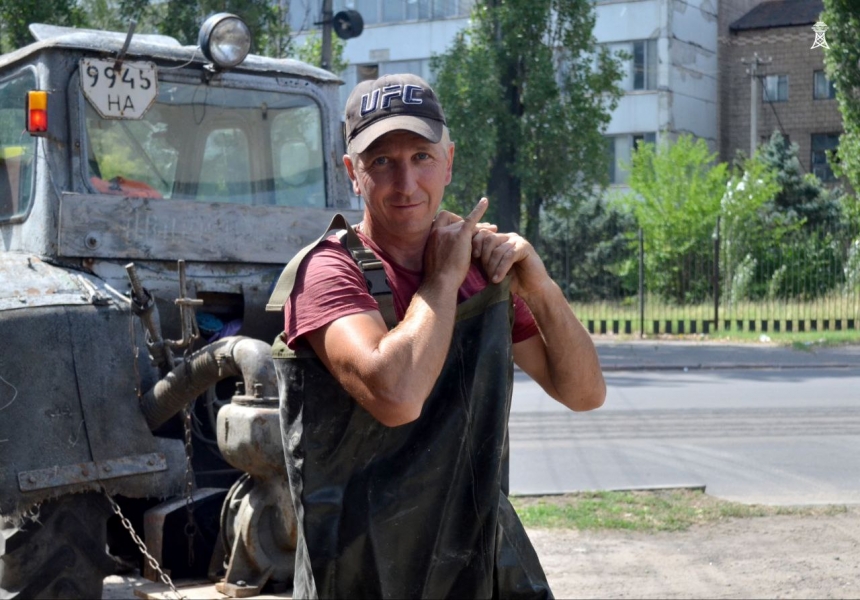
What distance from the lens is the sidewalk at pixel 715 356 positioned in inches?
257

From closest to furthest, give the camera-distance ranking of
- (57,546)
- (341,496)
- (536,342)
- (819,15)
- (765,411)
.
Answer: (341,496), (536,342), (819,15), (57,546), (765,411)

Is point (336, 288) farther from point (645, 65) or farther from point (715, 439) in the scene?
point (645, 65)

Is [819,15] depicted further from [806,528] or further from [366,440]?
[806,528]

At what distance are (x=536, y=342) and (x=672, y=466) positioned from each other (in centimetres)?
629

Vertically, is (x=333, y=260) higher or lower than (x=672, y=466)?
higher

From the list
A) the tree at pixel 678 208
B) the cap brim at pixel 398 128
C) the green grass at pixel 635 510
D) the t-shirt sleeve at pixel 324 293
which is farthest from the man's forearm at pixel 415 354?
the tree at pixel 678 208

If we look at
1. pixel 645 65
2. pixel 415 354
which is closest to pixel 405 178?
pixel 415 354

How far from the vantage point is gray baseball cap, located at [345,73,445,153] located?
2504 mm

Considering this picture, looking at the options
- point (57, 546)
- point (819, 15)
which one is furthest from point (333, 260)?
point (57, 546)

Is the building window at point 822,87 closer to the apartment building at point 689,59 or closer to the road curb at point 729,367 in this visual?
the apartment building at point 689,59

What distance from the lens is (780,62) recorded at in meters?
4.77

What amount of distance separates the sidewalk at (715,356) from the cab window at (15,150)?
3530mm

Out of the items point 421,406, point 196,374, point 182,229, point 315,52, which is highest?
point 315,52

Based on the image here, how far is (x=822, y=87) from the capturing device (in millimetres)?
4254
